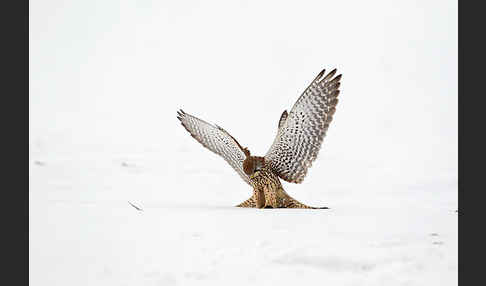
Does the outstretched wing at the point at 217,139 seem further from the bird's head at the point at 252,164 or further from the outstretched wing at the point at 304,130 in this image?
the outstretched wing at the point at 304,130

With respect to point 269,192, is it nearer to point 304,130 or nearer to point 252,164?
point 252,164

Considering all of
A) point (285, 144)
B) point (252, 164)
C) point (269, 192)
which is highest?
point (285, 144)

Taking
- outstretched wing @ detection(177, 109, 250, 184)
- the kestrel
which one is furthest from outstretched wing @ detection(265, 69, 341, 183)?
outstretched wing @ detection(177, 109, 250, 184)

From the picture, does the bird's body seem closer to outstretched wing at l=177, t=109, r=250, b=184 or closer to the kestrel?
the kestrel

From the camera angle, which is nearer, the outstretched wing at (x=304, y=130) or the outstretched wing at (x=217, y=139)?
the outstretched wing at (x=304, y=130)

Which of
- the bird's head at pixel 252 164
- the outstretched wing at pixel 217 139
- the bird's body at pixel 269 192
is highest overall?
the outstretched wing at pixel 217 139

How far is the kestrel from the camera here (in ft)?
13.7

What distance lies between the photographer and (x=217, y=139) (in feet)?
15.2

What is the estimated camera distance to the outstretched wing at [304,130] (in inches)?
163

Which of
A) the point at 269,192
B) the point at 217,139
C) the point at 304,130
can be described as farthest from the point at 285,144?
the point at 217,139

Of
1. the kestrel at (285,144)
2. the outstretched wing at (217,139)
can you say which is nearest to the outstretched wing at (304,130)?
the kestrel at (285,144)

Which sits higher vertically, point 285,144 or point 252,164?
point 285,144

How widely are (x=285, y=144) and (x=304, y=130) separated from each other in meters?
0.19
